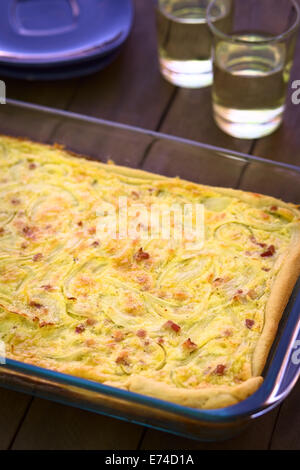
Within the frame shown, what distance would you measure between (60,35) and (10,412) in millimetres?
2003

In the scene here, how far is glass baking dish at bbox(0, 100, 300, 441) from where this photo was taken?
7.13 feet

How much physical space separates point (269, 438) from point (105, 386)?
2.02ft

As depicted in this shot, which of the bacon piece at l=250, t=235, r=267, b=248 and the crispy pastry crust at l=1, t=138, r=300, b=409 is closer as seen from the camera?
the crispy pastry crust at l=1, t=138, r=300, b=409

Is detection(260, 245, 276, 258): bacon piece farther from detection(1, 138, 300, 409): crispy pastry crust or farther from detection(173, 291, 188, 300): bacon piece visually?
detection(173, 291, 188, 300): bacon piece

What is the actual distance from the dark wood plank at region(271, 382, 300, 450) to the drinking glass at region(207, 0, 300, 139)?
133 centimetres

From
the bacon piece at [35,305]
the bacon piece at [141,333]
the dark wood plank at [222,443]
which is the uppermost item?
the bacon piece at [141,333]

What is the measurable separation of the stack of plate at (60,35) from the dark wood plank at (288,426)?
1.94 metres

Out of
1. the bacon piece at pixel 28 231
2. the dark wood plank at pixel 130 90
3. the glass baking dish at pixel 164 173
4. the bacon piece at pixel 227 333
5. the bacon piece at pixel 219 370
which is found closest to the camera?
the glass baking dish at pixel 164 173

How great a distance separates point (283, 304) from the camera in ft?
8.35

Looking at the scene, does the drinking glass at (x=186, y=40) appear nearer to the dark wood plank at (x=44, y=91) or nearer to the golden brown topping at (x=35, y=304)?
the dark wood plank at (x=44, y=91)

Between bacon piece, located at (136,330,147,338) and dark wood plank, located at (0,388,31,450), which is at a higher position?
bacon piece, located at (136,330,147,338)

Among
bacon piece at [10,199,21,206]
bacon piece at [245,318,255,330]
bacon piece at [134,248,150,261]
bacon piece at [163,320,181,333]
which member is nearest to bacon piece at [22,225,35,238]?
bacon piece at [10,199,21,206]

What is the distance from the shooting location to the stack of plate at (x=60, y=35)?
3.49 m

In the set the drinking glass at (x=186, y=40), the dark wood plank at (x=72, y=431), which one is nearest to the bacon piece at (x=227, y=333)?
the dark wood plank at (x=72, y=431)
